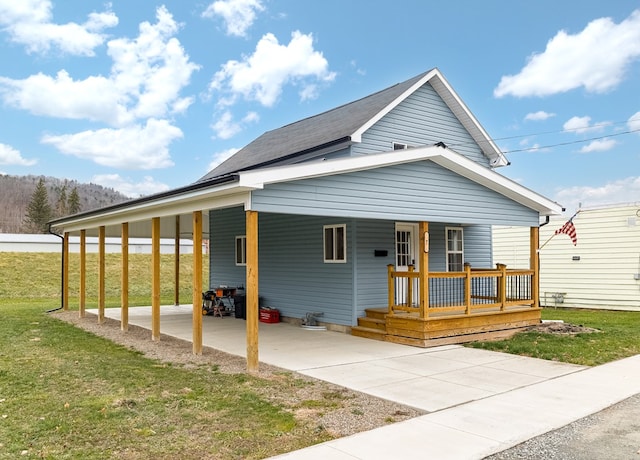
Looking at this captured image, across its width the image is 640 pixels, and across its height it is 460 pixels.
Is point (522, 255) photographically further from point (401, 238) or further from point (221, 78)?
point (221, 78)

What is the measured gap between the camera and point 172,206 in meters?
9.62

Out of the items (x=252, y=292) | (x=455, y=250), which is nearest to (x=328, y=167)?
(x=252, y=292)

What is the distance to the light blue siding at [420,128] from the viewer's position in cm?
1239

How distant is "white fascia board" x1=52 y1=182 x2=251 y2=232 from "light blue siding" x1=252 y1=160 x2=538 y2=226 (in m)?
0.43

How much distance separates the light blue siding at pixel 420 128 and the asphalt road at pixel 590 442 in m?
7.69

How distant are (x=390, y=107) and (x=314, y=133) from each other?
2.35m

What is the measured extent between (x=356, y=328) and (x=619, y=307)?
10.2 m

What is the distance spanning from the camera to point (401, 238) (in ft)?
39.9

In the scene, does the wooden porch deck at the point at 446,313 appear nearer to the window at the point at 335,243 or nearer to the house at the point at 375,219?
the house at the point at 375,219

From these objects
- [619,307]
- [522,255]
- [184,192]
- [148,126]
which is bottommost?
[619,307]

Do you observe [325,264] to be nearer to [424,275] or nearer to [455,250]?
[424,275]

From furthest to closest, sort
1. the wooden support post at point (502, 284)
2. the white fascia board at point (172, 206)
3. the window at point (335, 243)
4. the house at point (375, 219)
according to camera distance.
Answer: the window at point (335, 243), the wooden support post at point (502, 284), the house at point (375, 219), the white fascia board at point (172, 206)

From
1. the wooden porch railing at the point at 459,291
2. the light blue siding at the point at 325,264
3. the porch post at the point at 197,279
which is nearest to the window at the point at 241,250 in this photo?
the light blue siding at the point at 325,264

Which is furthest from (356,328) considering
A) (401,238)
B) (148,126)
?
(148,126)
